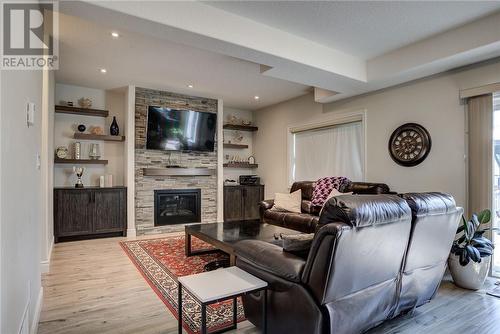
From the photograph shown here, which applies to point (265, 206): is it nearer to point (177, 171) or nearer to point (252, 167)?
point (177, 171)

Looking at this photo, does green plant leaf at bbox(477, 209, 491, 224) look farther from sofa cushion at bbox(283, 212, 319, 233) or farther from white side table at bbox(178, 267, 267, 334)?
white side table at bbox(178, 267, 267, 334)

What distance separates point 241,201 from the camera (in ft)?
20.8

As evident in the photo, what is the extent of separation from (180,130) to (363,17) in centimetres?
382

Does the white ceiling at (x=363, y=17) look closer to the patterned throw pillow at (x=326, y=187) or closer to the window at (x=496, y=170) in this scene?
the window at (x=496, y=170)

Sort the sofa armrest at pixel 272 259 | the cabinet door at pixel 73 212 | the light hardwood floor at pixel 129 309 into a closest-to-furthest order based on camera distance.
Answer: the sofa armrest at pixel 272 259
the light hardwood floor at pixel 129 309
the cabinet door at pixel 73 212

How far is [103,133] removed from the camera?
5.36m

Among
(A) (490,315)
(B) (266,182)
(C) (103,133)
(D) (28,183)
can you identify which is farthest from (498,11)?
(C) (103,133)

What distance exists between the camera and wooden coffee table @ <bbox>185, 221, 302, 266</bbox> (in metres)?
2.90

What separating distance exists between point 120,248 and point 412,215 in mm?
3945

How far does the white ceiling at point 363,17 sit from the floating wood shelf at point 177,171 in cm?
336

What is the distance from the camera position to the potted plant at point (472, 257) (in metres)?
2.83

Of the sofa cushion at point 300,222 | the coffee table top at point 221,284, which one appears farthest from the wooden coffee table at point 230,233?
the coffee table top at point 221,284

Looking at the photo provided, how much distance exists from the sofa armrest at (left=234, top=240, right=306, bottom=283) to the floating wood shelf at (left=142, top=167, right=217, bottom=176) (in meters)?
3.64

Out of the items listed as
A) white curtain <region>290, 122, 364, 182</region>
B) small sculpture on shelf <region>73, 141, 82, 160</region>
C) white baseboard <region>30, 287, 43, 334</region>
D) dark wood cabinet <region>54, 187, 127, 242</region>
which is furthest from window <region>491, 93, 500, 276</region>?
small sculpture on shelf <region>73, 141, 82, 160</region>
